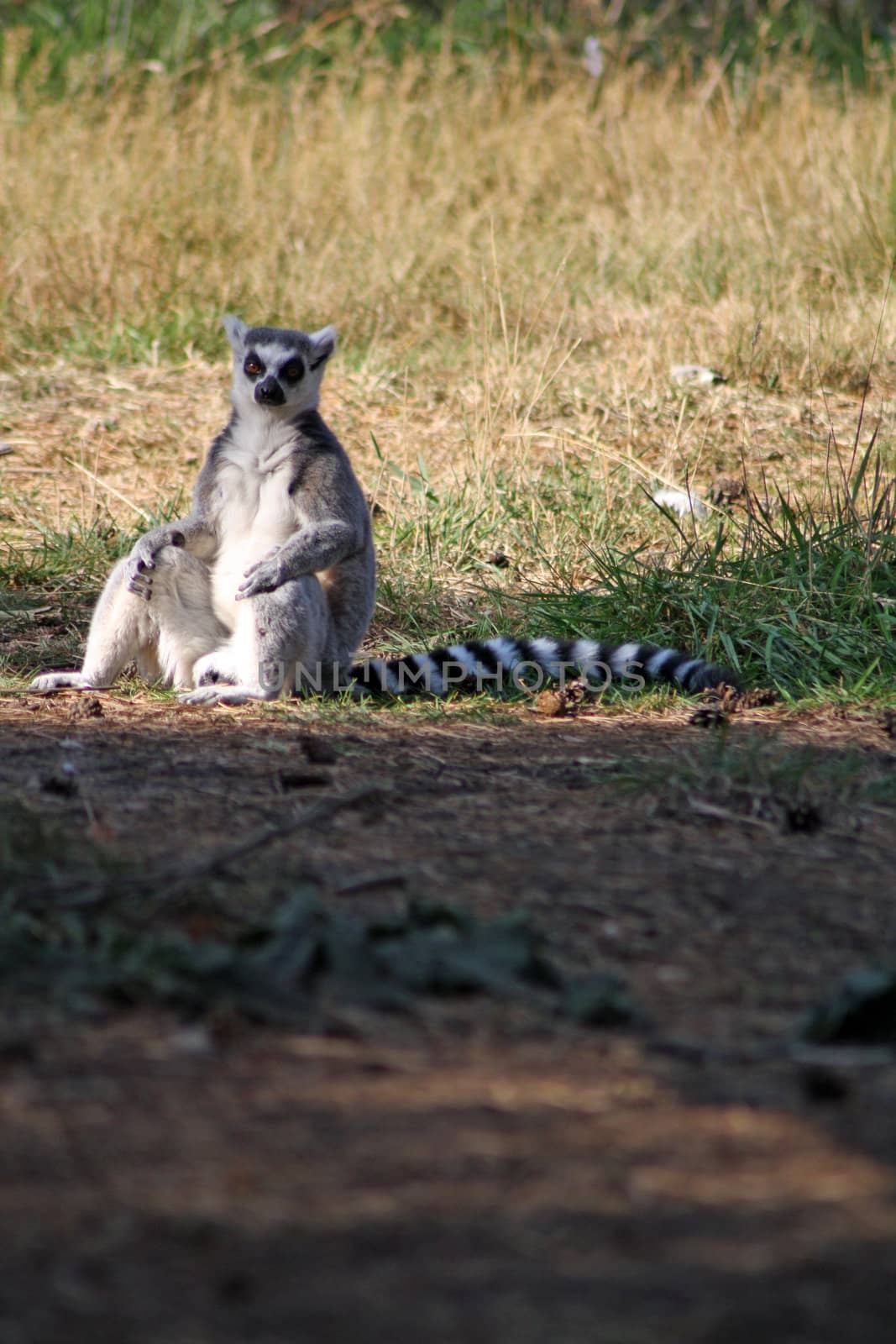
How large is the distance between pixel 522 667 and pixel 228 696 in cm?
87

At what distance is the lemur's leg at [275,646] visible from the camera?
4070mm

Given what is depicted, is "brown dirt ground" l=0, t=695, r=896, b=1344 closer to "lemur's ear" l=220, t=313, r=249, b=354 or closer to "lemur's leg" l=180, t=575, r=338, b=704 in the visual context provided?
"lemur's leg" l=180, t=575, r=338, b=704

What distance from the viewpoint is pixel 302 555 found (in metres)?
4.15

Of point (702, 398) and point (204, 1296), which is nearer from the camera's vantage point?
point (204, 1296)

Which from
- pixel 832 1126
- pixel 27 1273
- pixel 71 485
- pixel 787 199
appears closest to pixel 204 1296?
pixel 27 1273

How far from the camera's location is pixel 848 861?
263 centimetres

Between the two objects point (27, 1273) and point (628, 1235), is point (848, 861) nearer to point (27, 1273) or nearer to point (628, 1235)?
point (628, 1235)

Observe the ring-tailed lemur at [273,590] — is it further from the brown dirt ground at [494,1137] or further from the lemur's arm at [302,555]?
the brown dirt ground at [494,1137]

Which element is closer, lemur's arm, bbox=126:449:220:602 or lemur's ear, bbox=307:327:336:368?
lemur's arm, bbox=126:449:220:602

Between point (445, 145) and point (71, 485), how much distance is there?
3813 millimetres

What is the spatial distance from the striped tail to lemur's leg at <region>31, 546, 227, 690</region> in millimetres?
496

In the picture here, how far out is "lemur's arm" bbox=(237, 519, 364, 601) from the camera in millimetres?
4113

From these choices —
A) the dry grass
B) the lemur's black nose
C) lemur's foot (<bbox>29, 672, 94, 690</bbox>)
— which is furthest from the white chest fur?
the dry grass

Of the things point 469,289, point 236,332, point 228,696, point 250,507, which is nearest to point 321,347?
point 236,332
